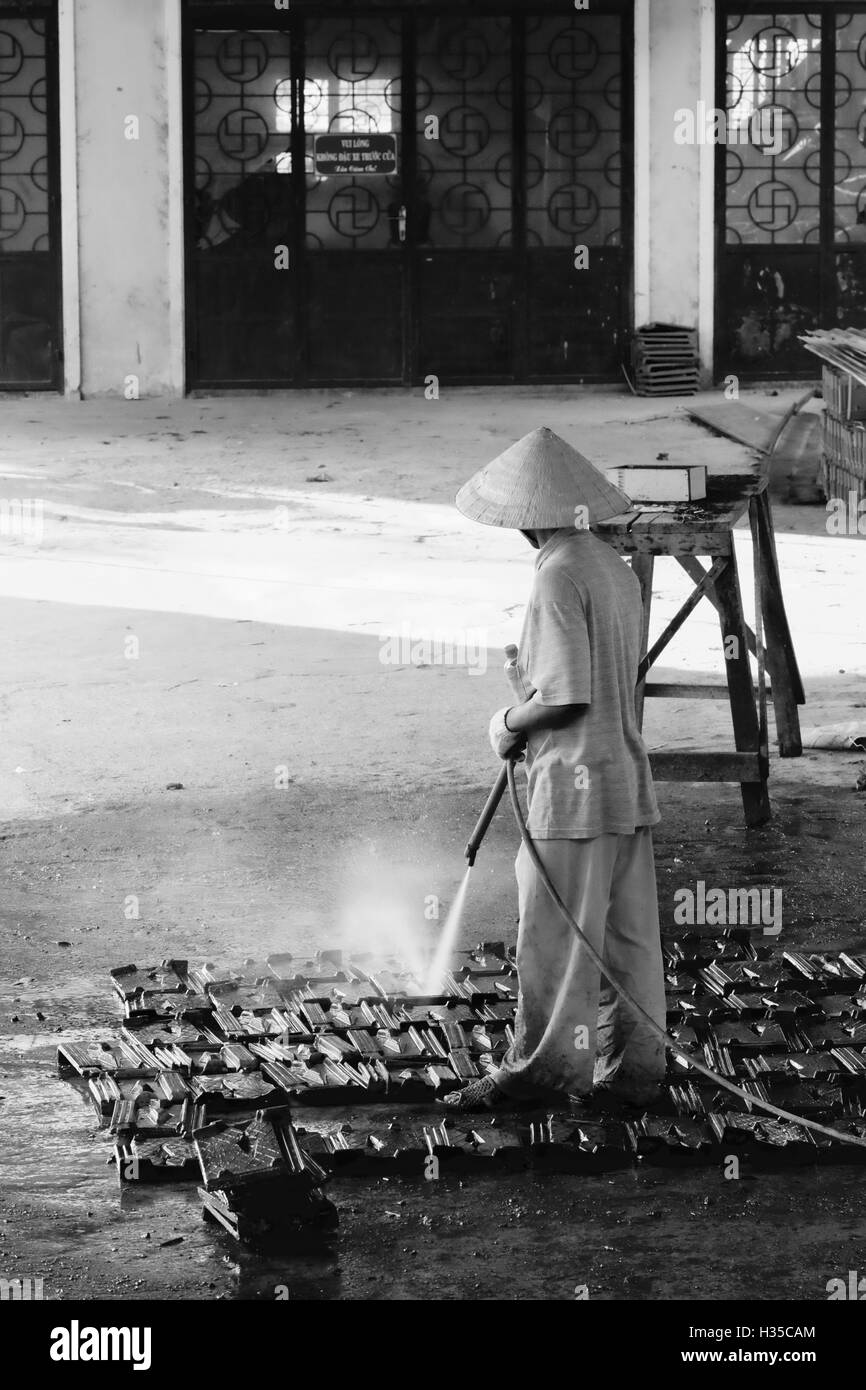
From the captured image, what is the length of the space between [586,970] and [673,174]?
540 inches

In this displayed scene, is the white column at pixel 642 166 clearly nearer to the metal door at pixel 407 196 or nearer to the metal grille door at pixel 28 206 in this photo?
the metal door at pixel 407 196

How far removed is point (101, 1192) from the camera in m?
4.29

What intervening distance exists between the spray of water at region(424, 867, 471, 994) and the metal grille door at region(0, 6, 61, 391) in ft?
40.6

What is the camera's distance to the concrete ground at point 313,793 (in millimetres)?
3996

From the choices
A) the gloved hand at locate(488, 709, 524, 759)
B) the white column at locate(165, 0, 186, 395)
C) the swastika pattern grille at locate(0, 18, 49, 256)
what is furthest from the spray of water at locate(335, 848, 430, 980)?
the swastika pattern grille at locate(0, 18, 49, 256)

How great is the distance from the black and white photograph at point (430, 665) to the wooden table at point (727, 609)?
0.03 meters

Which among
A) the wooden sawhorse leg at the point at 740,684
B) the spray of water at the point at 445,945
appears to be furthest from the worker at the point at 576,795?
the wooden sawhorse leg at the point at 740,684

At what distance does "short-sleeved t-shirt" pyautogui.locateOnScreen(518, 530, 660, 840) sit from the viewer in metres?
4.46

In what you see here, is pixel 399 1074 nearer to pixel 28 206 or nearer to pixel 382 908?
pixel 382 908

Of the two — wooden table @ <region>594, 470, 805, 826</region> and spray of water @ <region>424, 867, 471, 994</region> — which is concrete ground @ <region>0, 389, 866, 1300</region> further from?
wooden table @ <region>594, 470, 805, 826</region>

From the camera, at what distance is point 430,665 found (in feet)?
29.5

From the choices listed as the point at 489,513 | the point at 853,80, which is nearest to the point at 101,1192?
the point at 489,513

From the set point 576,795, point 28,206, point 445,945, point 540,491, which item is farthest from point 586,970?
point 28,206

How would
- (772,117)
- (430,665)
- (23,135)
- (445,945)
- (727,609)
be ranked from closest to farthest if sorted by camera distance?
(445,945), (727,609), (430,665), (23,135), (772,117)
